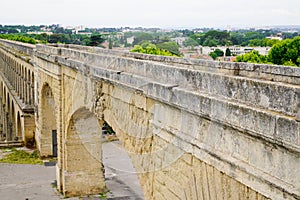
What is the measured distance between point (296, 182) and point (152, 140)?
→ 355cm

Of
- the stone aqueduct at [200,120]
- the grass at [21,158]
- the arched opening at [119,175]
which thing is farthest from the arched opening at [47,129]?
the stone aqueduct at [200,120]

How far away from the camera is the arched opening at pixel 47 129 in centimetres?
2008

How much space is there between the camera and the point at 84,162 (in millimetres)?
15227

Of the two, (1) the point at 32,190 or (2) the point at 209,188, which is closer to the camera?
(2) the point at 209,188

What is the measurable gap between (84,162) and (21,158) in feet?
20.7

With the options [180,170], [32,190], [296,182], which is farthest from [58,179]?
[296,182]

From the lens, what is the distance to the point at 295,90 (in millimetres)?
4523

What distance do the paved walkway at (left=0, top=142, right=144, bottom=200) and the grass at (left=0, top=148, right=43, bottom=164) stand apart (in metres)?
0.65

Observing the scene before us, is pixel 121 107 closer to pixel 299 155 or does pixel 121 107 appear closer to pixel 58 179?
pixel 299 155

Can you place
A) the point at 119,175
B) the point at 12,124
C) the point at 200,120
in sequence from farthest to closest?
the point at 12,124 → the point at 119,175 → the point at 200,120

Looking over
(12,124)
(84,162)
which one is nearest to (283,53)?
(84,162)

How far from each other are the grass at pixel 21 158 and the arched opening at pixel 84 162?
4.98 m

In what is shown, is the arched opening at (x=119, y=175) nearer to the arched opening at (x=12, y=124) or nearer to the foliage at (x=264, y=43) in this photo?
the arched opening at (x=12, y=124)

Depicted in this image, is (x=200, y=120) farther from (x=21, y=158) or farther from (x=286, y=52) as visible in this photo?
(x=286, y=52)
